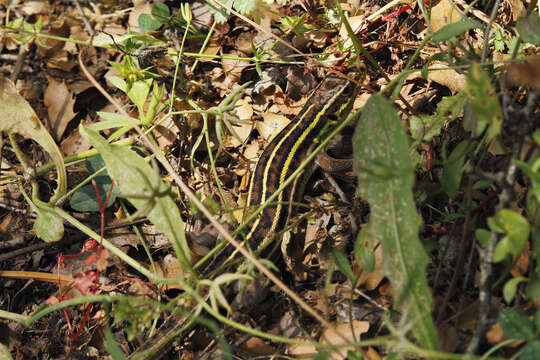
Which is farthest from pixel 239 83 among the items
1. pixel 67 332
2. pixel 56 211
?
pixel 67 332

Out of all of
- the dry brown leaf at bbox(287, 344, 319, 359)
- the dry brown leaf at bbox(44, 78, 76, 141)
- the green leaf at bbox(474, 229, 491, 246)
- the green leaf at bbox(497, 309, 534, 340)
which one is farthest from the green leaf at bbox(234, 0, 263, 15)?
the green leaf at bbox(497, 309, 534, 340)

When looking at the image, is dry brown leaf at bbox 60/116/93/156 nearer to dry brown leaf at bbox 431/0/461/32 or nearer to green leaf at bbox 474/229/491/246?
dry brown leaf at bbox 431/0/461/32

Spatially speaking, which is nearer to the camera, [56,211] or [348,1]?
[56,211]

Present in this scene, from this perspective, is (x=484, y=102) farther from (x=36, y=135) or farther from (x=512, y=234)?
(x=36, y=135)

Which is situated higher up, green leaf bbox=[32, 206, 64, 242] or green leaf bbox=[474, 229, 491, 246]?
green leaf bbox=[474, 229, 491, 246]

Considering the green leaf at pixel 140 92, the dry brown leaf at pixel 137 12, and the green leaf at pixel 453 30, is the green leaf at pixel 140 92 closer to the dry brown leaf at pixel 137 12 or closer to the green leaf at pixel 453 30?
the dry brown leaf at pixel 137 12

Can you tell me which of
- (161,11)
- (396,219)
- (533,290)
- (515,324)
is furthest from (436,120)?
(161,11)

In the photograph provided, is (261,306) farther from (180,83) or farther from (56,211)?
(180,83)
